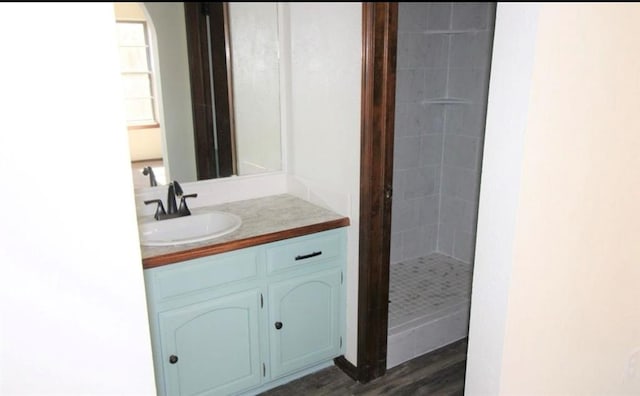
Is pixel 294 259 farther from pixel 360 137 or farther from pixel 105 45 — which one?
pixel 105 45

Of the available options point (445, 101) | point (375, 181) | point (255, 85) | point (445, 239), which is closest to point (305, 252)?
point (375, 181)

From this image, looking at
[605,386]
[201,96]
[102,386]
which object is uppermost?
[201,96]

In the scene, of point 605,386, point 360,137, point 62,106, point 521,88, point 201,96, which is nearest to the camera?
point 62,106

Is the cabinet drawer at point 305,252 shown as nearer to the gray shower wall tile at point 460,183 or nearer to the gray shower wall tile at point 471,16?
the gray shower wall tile at point 460,183

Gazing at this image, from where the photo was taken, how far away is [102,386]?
0.78m

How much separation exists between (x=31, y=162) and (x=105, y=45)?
19 cm

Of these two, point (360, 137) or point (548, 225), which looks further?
point (360, 137)

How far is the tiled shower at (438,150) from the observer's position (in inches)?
120

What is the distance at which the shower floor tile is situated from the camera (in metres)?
2.69

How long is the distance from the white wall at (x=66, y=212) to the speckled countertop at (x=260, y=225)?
41.2 inches

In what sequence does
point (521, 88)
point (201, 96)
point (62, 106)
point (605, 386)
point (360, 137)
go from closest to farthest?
point (62, 106) → point (521, 88) → point (605, 386) → point (360, 137) → point (201, 96)

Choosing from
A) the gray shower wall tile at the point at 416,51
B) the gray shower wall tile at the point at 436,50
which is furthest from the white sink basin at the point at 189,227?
the gray shower wall tile at the point at 436,50

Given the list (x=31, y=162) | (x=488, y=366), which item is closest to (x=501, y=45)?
(x=488, y=366)

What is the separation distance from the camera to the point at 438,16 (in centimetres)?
314
